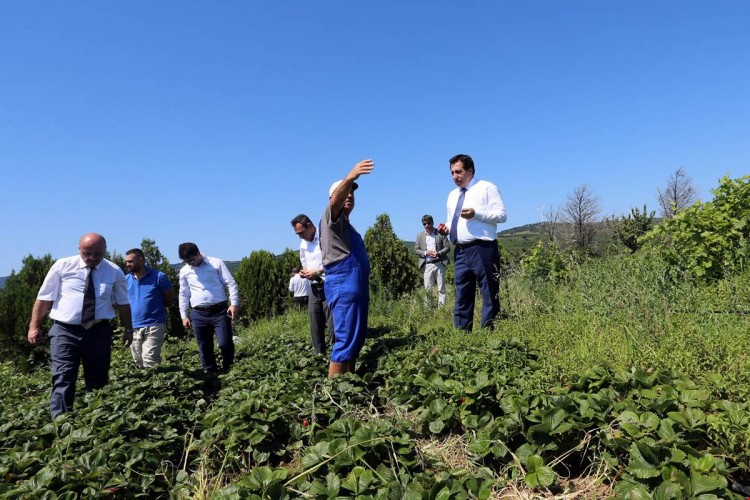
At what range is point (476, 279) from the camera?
5.01m

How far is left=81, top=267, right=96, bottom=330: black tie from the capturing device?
14.2 feet

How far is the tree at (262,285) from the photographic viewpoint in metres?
13.2

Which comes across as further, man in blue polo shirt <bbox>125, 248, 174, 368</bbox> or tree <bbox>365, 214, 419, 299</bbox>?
tree <bbox>365, 214, 419, 299</bbox>

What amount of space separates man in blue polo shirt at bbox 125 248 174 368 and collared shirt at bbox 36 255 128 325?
1.48 meters

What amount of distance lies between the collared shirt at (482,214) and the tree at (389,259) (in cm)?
765

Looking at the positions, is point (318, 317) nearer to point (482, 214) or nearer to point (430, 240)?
point (482, 214)

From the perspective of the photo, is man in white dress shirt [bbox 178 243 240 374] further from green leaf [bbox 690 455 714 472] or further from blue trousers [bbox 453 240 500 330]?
green leaf [bbox 690 455 714 472]

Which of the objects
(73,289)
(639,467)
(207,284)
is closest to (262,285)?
(207,284)

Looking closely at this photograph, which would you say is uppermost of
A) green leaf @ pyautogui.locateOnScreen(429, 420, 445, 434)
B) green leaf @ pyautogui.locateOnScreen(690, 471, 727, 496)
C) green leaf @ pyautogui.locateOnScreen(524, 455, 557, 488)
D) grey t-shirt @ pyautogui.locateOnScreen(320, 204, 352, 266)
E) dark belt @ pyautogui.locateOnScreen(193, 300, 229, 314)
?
grey t-shirt @ pyautogui.locateOnScreen(320, 204, 352, 266)

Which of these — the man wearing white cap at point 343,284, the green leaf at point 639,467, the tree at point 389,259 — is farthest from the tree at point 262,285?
the green leaf at point 639,467

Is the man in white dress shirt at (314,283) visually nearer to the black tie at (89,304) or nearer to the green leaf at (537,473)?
the black tie at (89,304)

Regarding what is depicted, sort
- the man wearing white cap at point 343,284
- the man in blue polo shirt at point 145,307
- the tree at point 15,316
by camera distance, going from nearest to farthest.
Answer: the man wearing white cap at point 343,284, the man in blue polo shirt at point 145,307, the tree at point 15,316

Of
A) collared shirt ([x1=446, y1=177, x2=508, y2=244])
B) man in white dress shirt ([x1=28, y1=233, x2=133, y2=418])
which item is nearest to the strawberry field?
man in white dress shirt ([x1=28, y1=233, x2=133, y2=418])

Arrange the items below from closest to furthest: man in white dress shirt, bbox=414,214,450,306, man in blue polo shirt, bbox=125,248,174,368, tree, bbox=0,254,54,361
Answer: man in blue polo shirt, bbox=125,248,174,368
man in white dress shirt, bbox=414,214,450,306
tree, bbox=0,254,54,361
